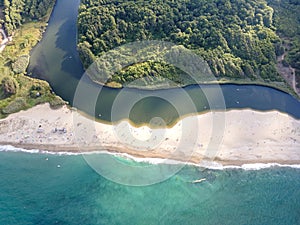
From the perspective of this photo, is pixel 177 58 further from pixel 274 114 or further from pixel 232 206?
pixel 232 206

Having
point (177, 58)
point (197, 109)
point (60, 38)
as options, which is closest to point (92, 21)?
point (60, 38)

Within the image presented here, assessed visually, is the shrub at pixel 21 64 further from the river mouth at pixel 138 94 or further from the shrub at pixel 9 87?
the shrub at pixel 9 87

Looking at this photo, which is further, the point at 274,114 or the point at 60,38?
the point at 60,38

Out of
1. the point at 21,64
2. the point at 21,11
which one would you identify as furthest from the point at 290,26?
the point at 21,11

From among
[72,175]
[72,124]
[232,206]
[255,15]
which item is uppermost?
[255,15]

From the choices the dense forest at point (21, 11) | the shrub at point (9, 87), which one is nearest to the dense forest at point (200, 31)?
the dense forest at point (21, 11)

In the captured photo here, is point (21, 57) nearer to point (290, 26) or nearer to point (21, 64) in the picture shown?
point (21, 64)
